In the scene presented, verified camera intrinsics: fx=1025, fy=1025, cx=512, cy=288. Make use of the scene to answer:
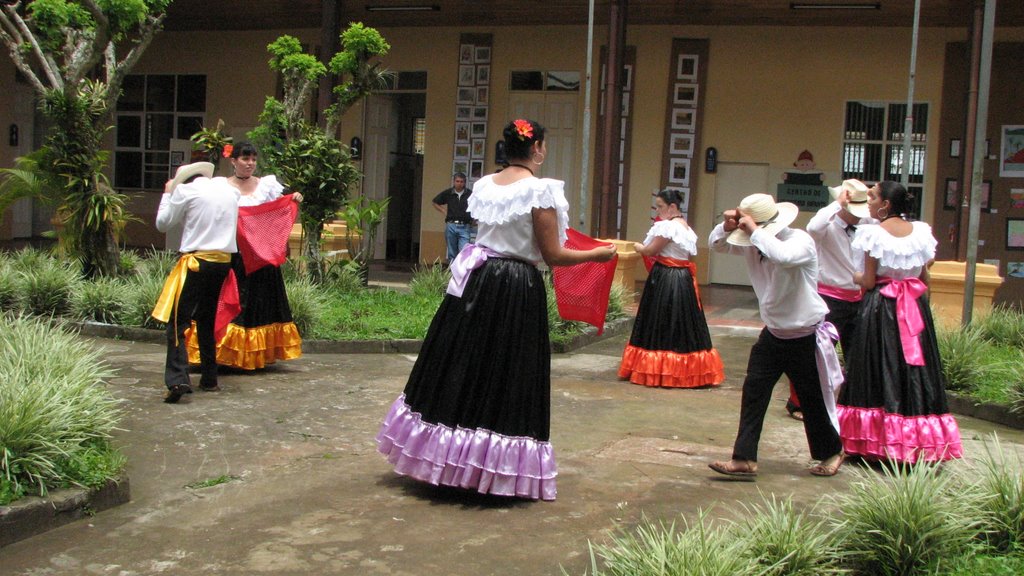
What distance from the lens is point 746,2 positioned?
1633cm

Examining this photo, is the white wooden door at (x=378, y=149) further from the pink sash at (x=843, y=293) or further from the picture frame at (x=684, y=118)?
the pink sash at (x=843, y=293)

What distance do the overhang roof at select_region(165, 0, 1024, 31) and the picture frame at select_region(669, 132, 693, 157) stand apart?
193 centimetres

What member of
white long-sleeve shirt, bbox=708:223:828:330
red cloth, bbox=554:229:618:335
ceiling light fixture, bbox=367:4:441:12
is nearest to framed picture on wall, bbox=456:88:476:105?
ceiling light fixture, bbox=367:4:441:12

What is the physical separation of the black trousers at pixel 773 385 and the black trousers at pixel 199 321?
3675mm

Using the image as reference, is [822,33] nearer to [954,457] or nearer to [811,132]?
[811,132]

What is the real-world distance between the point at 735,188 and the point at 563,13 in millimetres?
4285

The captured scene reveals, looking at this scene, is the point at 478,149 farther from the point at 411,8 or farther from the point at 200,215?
the point at 200,215

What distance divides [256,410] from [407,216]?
15105mm

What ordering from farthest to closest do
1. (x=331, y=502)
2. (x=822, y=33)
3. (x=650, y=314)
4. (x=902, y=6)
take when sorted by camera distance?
(x=822, y=33)
(x=902, y=6)
(x=650, y=314)
(x=331, y=502)

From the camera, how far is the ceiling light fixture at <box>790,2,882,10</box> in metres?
16.1

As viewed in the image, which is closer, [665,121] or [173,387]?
[173,387]

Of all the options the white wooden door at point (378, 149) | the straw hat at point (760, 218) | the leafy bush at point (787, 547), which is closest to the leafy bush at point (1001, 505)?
the leafy bush at point (787, 547)

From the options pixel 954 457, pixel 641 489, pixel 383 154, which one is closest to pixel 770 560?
pixel 641 489

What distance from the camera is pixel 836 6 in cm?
1625
